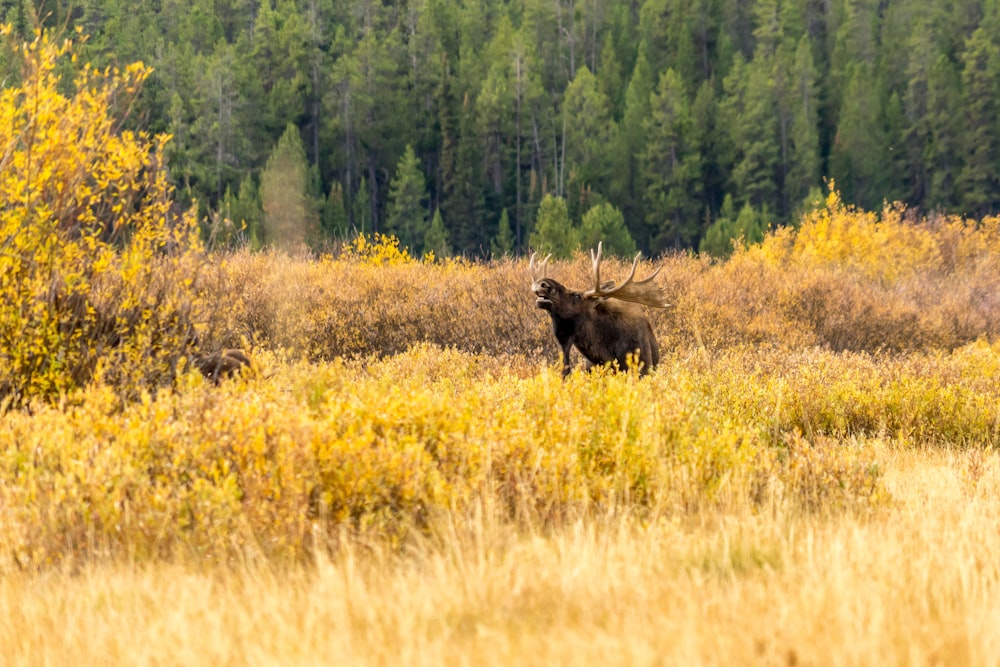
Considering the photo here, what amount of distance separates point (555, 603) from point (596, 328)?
6361 mm

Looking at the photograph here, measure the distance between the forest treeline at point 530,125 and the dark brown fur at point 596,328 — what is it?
50518 mm

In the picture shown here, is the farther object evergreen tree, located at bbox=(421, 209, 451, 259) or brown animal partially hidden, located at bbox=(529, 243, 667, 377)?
evergreen tree, located at bbox=(421, 209, 451, 259)

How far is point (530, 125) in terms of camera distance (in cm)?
7419

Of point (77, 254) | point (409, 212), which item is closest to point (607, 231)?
point (409, 212)

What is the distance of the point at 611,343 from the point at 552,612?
6.41 metres

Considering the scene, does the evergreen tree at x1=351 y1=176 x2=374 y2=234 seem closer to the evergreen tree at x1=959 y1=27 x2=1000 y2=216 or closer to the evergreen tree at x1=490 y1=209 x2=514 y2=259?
the evergreen tree at x1=490 y1=209 x2=514 y2=259

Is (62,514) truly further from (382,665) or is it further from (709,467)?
(709,467)

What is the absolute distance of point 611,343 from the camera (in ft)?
33.7

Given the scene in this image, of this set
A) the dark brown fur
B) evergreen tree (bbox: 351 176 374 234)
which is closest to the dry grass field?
the dark brown fur

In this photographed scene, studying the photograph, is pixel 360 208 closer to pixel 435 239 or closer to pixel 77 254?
pixel 435 239

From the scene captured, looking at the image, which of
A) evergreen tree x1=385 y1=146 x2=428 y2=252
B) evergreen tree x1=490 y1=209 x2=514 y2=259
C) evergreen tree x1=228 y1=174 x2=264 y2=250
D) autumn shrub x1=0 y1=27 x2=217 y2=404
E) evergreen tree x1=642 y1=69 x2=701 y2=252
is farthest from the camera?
evergreen tree x1=642 y1=69 x2=701 y2=252

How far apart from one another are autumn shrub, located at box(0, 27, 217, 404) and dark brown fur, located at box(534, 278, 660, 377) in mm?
3674

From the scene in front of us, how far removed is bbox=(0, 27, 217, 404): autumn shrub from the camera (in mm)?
6906

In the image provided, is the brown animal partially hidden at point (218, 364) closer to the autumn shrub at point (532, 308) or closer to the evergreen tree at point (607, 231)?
the autumn shrub at point (532, 308)
